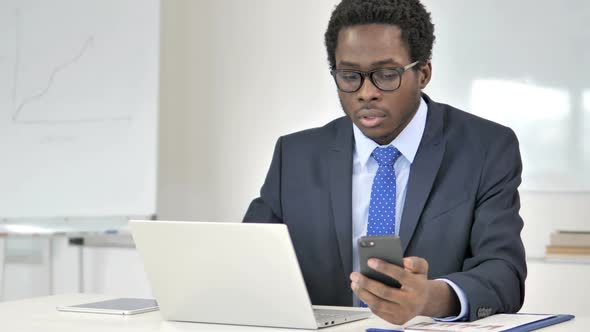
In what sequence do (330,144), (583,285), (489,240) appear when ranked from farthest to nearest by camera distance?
(583,285) → (330,144) → (489,240)

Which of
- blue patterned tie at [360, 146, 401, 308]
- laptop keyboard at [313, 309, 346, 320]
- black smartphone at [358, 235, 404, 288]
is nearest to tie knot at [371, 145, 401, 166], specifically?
blue patterned tie at [360, 146, 401, 308]

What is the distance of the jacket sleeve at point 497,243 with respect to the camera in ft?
5.75

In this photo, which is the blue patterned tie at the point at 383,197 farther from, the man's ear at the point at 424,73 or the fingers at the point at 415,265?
the fingers at the point at 415,265

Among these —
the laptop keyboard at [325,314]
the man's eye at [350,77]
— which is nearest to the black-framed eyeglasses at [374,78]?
the man's eye at [350,77]

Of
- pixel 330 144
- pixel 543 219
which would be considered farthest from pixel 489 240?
pixel 543 219

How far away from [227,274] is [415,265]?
33 centimetres

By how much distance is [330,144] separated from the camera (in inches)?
90.6

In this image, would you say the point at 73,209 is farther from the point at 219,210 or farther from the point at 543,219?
the point at 543,219

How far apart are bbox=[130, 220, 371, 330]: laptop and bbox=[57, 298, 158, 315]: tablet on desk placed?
18cm

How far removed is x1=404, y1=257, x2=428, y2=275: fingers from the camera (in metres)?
1.53

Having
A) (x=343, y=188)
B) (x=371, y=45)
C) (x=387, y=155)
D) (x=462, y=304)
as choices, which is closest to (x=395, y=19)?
(x=371, y=45)

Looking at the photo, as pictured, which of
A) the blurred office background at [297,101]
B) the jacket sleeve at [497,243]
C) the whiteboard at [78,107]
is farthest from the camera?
the whiteboard at [78,107]

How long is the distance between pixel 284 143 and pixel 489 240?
26.0 inches

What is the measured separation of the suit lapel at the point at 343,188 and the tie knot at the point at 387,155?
0.28ft
